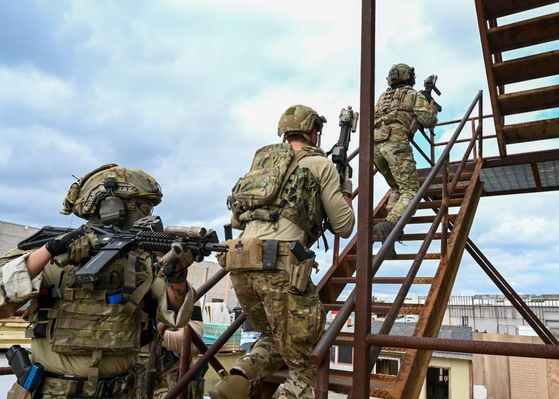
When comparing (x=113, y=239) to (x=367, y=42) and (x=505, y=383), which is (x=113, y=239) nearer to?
(x=367, y=42)

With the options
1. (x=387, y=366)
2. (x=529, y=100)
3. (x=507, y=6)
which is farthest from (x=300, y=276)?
(x=387, y=366)

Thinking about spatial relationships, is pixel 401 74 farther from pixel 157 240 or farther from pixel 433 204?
pixel 157 240

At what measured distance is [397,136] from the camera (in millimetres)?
4996

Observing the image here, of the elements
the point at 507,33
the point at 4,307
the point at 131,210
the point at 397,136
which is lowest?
the point at 4,307

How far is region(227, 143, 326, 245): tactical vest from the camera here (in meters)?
2.65

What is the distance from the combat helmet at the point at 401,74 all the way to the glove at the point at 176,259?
3979 mm

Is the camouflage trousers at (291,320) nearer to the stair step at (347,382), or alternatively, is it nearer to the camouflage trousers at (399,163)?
the stair step at (347,382)

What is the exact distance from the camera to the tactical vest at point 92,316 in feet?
7.73

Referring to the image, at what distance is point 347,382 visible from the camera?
116 inches

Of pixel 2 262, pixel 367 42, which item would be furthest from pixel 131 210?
pixel 367 42

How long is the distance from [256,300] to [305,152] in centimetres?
102

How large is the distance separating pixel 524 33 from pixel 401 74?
140 cm

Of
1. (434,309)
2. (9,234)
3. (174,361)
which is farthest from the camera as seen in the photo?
(9,234)

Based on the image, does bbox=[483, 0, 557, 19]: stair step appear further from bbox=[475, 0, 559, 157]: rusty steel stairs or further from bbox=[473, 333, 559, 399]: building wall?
bbox=[473, 333, 559, 399]: building wall
